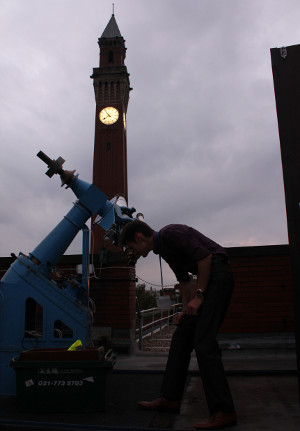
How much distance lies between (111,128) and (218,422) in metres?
31.8

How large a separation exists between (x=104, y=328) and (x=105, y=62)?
34.2m

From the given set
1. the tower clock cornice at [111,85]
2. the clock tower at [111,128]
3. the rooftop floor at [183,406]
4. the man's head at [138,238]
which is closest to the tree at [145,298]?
the rooftop floor at [183,406]

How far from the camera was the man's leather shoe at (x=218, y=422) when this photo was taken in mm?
2400

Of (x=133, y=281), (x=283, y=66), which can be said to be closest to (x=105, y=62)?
(x=133, y=281)

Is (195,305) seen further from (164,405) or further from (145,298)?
(145,298)

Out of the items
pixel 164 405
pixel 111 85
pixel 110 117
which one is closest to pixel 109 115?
pixel 110 117

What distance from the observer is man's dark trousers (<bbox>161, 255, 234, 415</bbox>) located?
8.13 ft

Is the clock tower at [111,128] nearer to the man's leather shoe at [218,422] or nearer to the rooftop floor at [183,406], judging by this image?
the rooftop floor at [183,406]

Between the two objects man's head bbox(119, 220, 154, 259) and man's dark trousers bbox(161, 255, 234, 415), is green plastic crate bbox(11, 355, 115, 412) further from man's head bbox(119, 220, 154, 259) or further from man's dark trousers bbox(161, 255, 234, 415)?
man's head bbox(119, 220, 154, 259)

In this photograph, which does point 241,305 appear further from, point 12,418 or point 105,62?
point 105,62

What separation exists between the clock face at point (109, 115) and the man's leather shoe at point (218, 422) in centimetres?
3199

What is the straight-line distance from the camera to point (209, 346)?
2.55 metres

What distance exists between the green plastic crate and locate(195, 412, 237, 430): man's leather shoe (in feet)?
3.19

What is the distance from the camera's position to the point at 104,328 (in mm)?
6645
